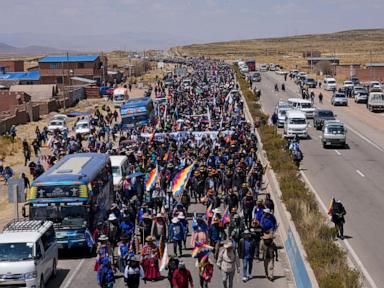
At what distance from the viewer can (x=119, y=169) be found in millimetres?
27109

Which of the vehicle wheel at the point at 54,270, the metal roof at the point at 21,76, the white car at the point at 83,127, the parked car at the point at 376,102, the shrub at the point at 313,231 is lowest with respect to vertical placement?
the metal roof at the point at 21,76

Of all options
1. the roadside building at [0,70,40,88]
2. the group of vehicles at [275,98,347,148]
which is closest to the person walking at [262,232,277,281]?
the group of vehicles at [275,98,347,148]

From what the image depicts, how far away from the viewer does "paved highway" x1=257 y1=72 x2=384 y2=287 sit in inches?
731

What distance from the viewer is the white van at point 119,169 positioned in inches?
1045

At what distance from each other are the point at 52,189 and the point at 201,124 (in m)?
21.9

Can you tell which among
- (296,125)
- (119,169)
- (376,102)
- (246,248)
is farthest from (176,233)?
(376,102)

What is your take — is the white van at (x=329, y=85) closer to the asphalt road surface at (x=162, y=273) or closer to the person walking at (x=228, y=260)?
the asphalt road surface at (x=162, y=273)

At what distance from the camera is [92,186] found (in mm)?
19812

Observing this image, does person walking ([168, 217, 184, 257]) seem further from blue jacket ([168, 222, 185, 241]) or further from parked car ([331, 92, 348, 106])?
parked car ([331, 92, 348, 106])

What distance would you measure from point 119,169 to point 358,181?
10116mm

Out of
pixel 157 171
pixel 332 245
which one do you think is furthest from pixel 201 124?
pixel 332 245

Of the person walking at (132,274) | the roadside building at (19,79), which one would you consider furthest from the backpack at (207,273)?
the roadside building at (19,79)

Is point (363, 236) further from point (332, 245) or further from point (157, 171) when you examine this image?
point (157, 171)

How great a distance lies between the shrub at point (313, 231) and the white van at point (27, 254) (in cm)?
601
